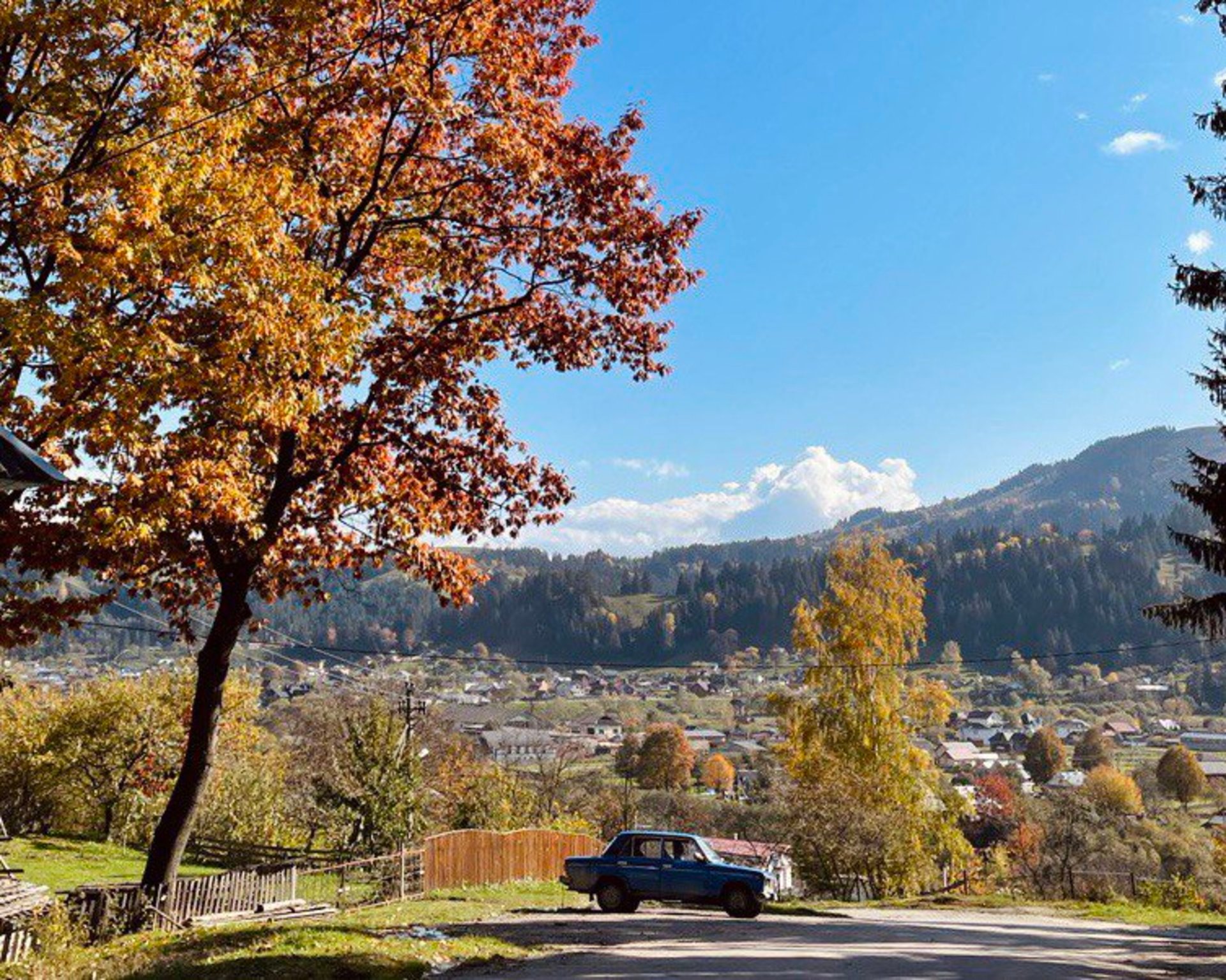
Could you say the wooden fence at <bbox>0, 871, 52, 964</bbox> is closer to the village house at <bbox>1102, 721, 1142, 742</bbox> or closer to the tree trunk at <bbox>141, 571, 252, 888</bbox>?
the tree trunk at <bbox>141, 571, 252, 888</bbox>

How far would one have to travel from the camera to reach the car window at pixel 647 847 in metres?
21.8

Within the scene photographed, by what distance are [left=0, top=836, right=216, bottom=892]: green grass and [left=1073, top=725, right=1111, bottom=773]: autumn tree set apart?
120 metres

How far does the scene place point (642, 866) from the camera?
70.9 ft

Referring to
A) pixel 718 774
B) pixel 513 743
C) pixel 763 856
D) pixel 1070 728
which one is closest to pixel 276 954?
pixel 763 856

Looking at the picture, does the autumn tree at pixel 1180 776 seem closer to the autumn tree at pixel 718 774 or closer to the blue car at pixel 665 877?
the autumn tree at pixel 718 774

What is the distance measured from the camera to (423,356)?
1510 cm

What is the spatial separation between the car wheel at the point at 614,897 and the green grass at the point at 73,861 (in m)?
14.0

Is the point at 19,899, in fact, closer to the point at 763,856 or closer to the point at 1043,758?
the point at 763,856

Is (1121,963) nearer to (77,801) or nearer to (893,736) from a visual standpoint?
(893,736)

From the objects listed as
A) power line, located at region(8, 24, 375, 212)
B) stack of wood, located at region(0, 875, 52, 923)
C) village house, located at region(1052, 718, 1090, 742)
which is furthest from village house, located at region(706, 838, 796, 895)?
village house, located at region(1052, 718, 1090, 742)

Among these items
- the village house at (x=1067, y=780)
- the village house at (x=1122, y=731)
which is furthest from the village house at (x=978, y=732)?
the village house at (x=1067, y=780)

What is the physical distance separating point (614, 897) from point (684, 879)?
1604mm

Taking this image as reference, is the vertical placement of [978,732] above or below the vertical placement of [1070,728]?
below

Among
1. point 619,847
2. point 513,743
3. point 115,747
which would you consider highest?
point 115,747
